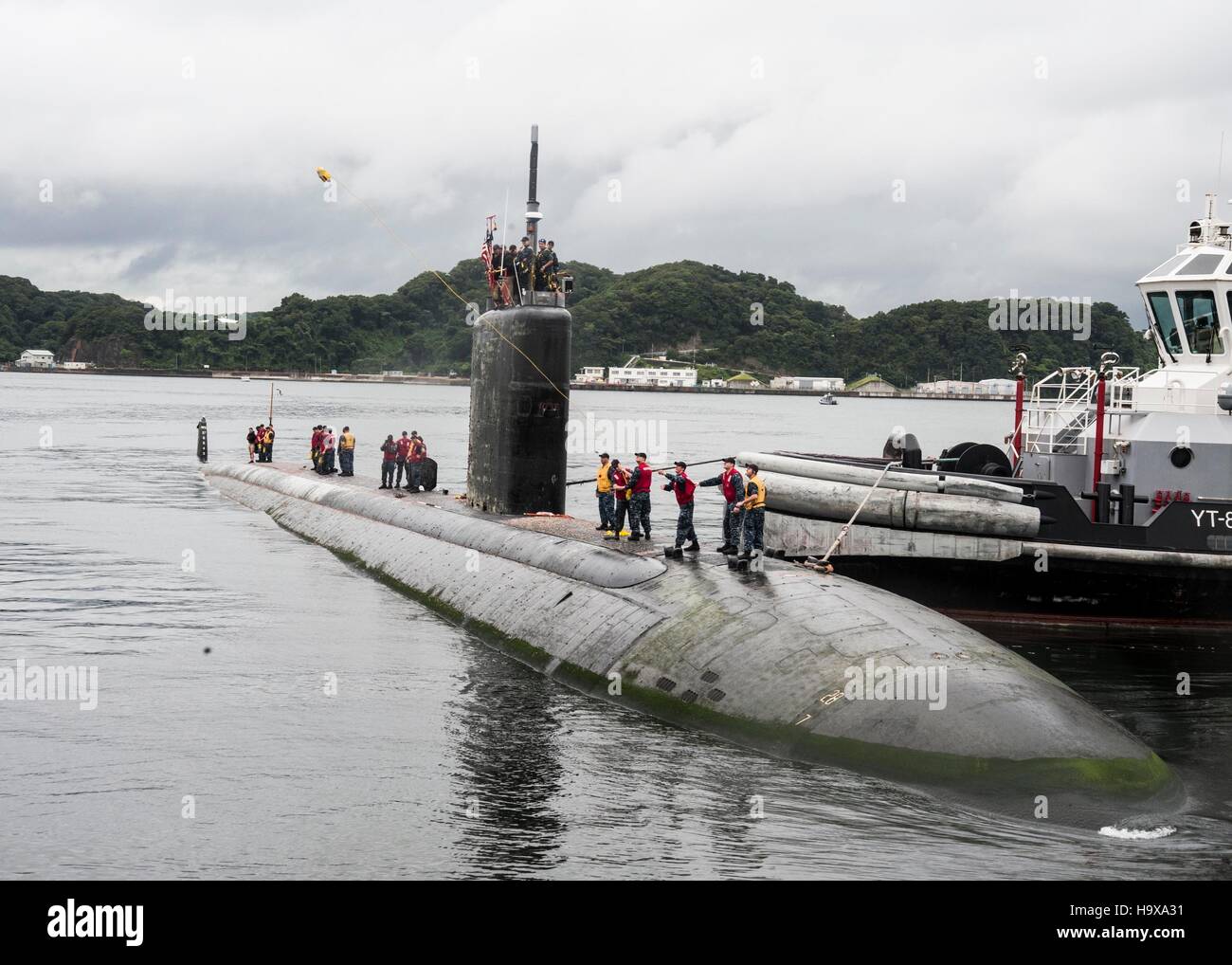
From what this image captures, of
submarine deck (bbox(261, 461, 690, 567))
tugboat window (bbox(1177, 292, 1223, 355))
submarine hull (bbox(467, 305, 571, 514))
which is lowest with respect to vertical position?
submarine deck (bbox(261, 461, 690, 567))

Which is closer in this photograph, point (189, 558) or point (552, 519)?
point (552, 519)

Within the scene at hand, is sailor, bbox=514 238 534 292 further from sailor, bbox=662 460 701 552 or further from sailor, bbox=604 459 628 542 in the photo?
sailor, bbox=662 460 701 552

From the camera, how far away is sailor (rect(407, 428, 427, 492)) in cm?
3056

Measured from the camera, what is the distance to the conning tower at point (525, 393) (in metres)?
21.1

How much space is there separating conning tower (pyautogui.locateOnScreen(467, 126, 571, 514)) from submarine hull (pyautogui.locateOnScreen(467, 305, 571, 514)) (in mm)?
16

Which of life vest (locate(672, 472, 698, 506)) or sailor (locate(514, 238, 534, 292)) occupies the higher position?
sailor (locate(514, 238, 534, 292))

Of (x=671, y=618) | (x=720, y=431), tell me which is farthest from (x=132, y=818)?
(x=720, y=431)

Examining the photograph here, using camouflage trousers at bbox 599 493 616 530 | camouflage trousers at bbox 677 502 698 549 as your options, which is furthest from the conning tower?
camouflage trousers at bbox 677 502 698 549

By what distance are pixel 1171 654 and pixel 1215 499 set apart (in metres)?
4.09
